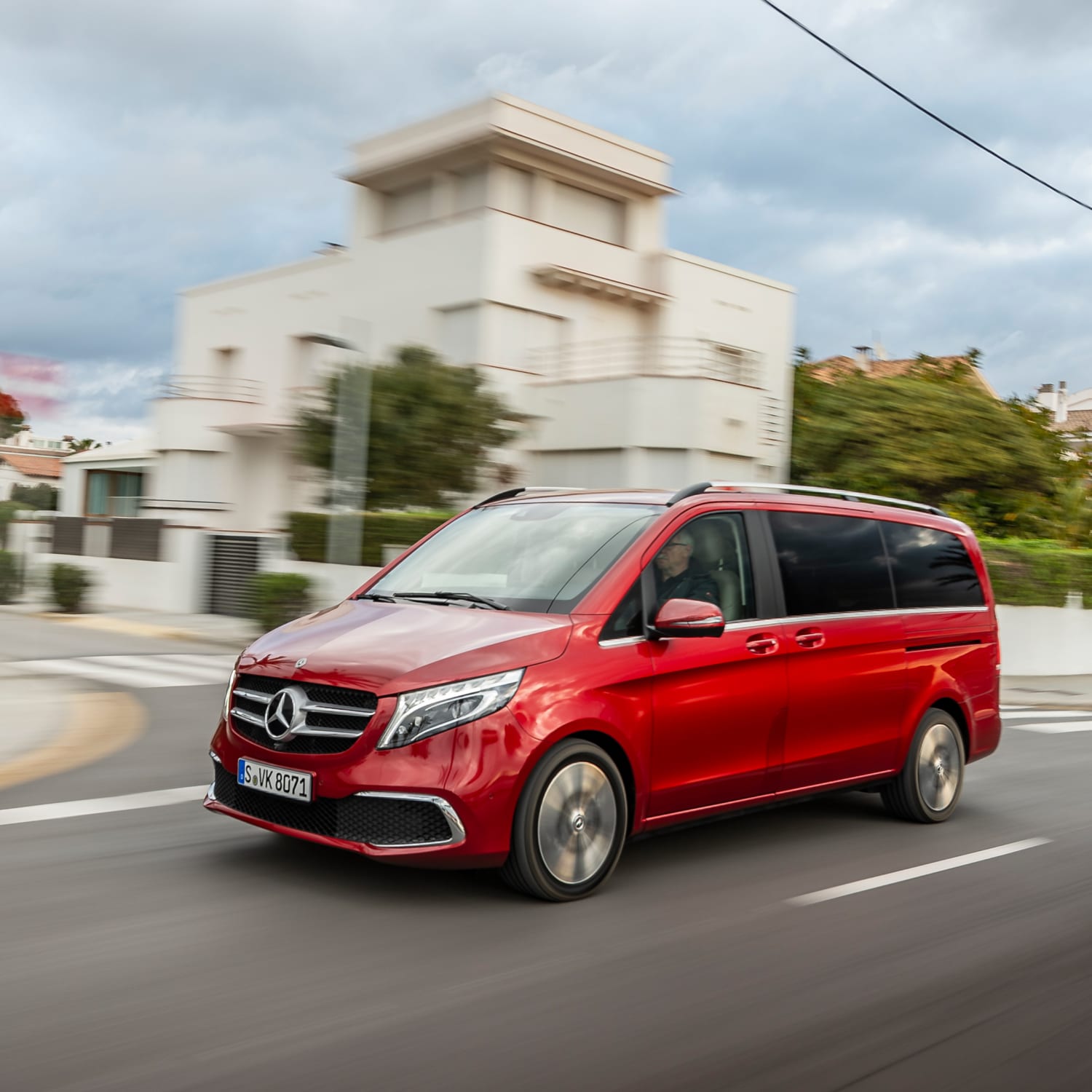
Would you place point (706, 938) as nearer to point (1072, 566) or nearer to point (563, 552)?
point (563, 552)

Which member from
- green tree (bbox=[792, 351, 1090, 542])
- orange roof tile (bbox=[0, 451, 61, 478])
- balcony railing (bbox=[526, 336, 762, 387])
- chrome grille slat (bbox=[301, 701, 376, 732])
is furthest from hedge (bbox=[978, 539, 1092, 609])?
orange roof tile (bbox=[0, 451, 61, 478])

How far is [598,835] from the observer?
5.56 metres

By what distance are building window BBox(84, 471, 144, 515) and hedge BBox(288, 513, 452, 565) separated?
61.4 ft

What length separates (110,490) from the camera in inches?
1740

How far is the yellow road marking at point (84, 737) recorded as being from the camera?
8.45 metres

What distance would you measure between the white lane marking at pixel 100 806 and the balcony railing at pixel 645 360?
2054cm

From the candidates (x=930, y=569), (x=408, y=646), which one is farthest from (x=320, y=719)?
(x=930, y=569)

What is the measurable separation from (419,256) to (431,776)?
2479 centimetres

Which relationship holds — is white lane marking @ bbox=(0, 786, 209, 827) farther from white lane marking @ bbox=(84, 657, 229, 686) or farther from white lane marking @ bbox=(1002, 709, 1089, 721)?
white lane marking @ bbox=(1002, 709, 1089, 721)

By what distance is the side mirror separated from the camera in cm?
577

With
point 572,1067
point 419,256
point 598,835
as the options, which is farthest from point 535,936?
point 419,256

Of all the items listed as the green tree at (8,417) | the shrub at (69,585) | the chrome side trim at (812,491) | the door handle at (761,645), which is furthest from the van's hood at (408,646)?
the green tree at (8,417)

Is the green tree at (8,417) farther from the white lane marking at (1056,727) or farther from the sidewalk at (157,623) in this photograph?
the white lane marking at (1056,727)

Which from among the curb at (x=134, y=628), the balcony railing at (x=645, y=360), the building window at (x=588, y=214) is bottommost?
the curb at (x=134, y=628)
